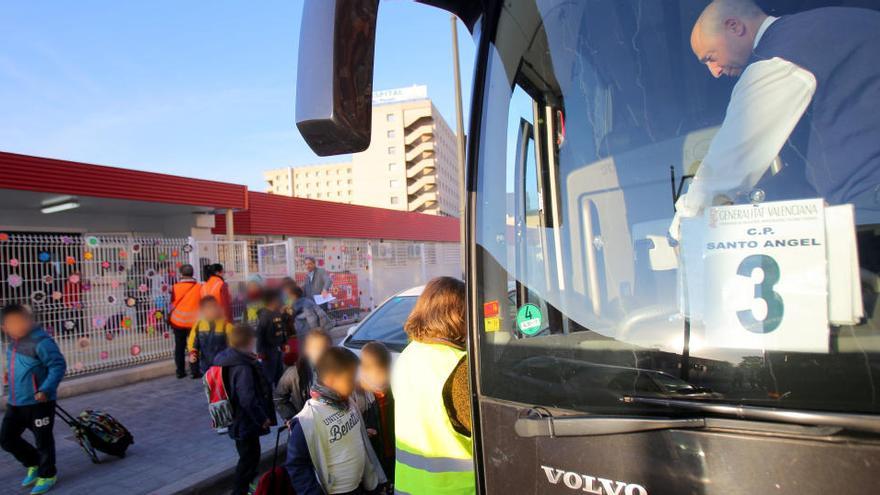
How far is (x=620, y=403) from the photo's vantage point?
137cm

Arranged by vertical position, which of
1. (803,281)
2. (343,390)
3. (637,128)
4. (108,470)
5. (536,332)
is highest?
(637,128)

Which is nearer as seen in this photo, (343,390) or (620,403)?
(620,403)

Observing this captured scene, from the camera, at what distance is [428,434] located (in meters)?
2.15

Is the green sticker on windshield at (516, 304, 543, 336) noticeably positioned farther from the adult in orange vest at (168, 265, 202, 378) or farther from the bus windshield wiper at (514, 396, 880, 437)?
the adult in orange vest at (168, 265, 202, 378)

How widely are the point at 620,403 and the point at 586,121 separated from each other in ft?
2.76

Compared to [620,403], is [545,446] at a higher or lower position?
lower

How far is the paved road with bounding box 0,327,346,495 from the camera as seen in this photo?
15.9 feet

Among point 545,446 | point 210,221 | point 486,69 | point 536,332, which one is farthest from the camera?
point 210,221

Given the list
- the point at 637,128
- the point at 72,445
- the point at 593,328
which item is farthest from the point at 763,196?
the point at 72,445

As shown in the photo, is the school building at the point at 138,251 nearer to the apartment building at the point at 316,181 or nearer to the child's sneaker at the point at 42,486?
the child's sneaker at the point at 42,486

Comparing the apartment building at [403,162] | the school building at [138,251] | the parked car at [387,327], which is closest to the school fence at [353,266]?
the school building at [138,251]

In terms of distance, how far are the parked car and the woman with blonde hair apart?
2.74 metres

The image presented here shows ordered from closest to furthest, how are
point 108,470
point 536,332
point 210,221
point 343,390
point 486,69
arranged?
point 536,332 < point 486,69 < point 343,390 < point 108,470 < point 210,221

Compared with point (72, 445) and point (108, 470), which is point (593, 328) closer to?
point (108, 470)
